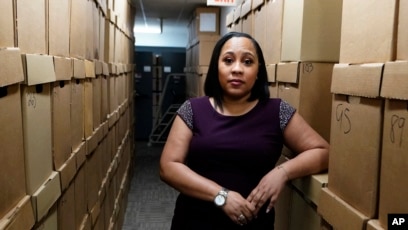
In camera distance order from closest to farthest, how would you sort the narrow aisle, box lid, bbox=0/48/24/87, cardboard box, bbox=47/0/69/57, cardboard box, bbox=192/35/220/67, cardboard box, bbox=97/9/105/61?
box lid, bbox=0/48/24/87
cardboard box, bbox=47/0/69/57
cardboard box, bbox=97/9/105/61
the narrow aisle
cardboard box, bbox=192/35/220/67

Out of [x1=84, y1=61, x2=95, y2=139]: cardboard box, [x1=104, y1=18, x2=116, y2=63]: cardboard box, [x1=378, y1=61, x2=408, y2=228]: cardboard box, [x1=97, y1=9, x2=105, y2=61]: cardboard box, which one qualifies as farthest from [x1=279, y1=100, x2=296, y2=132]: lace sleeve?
[x1=104, y1=18, x2=116, y2=63]: cardboard box

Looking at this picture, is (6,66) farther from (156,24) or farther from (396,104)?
(156,24)

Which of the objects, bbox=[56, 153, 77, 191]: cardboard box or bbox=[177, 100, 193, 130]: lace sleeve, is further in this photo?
bbox=[177, 100, 193, 130]: lace sleeve

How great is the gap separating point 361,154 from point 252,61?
52 cm

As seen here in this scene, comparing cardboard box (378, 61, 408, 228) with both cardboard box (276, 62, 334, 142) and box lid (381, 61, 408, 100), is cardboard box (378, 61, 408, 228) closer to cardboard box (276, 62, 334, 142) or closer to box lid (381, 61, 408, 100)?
box lid (381, 61, 408, 100)

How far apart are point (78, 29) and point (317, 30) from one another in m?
0.86

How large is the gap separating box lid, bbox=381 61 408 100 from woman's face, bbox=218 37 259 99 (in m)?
0.54

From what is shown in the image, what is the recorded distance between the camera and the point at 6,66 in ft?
2.42

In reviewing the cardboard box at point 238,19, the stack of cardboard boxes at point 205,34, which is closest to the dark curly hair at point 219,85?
the cardboard box at point 238,19

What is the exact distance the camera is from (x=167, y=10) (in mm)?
5500

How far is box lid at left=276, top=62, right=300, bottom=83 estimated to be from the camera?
1369 millimetres

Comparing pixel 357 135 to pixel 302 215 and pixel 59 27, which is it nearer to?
pixel 302 215

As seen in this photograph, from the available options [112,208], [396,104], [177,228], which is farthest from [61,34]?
[112,208]

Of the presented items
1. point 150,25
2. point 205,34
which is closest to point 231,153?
point 205,34
